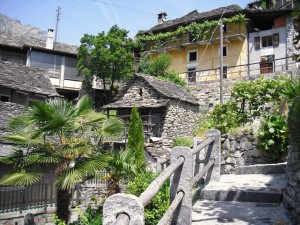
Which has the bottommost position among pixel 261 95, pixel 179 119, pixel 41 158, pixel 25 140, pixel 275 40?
pixel 41 158

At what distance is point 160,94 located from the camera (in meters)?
21.4

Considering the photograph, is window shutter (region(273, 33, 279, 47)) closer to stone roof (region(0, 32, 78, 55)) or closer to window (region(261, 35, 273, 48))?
window (region(261, 35, 273, 48))

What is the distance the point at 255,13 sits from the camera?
29.5 m

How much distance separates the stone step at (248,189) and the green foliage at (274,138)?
1.22 meters

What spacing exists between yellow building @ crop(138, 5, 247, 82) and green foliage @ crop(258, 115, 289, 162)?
69.2 ft

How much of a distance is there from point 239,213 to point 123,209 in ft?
10.0

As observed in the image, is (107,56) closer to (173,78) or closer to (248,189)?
(173,78)

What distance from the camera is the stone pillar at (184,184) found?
12.9ft

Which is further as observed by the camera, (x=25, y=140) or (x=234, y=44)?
(x=234, y=44)

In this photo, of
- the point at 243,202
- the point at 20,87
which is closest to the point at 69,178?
the point at 243,202

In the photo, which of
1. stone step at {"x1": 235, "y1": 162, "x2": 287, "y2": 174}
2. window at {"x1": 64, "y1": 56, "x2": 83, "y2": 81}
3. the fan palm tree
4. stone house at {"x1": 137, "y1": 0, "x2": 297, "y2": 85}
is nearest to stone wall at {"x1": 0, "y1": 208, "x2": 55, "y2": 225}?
the fan palm tree

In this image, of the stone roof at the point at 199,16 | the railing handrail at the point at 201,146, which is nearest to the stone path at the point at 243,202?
the railing handrail at the point at 201,146

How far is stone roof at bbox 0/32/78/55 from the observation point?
31688 millimetres

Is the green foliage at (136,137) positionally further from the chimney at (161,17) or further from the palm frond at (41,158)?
the chimney at (161,17)
